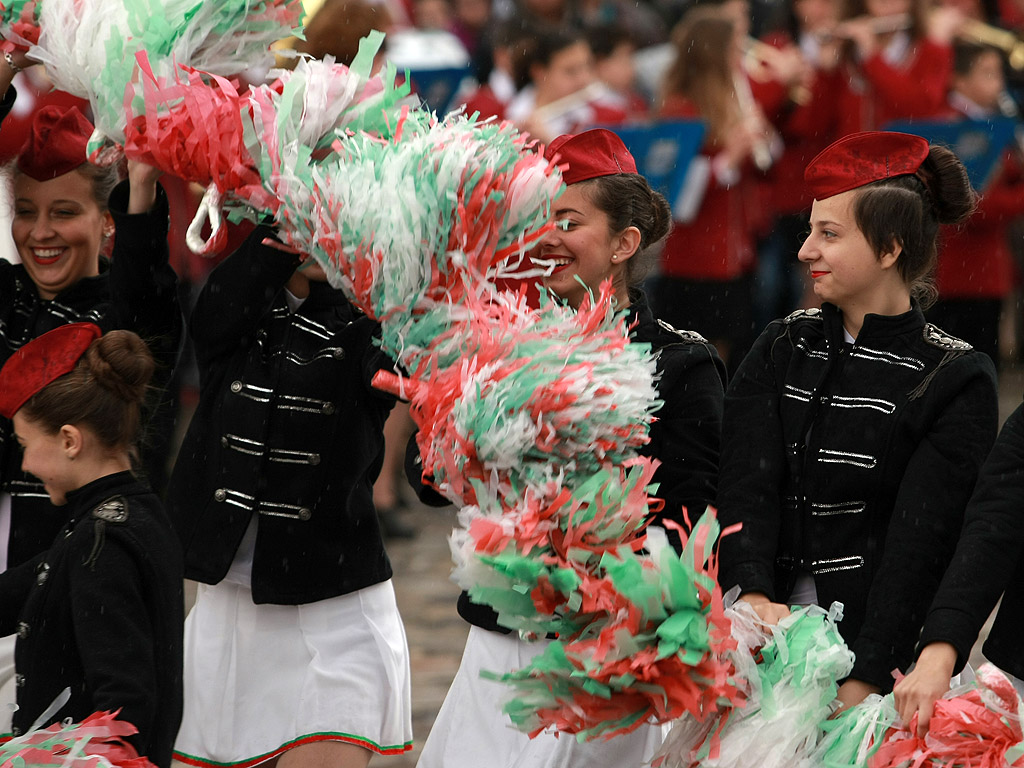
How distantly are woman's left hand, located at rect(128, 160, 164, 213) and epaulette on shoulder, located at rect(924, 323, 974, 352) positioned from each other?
162 cm

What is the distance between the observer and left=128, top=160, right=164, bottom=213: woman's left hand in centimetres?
336

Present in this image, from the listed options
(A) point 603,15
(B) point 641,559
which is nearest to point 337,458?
(B) point 641,559

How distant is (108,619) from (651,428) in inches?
45.6

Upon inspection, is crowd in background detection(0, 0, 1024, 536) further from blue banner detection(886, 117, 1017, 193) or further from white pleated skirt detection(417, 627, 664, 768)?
white pleated skirt detection(417, 627, 664, 768)

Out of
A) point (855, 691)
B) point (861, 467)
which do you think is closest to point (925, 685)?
point (855, 691)

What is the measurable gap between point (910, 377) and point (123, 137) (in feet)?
5.38

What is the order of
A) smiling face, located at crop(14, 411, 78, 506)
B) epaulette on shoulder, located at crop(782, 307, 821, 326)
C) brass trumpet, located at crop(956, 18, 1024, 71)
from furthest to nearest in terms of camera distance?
brass trumpet, located at crop(956, 18, 1024, 71) → epaulette on shoulder, located at crop(782, 307, 821, 326) → smiling face, located at crop(14, 411, 78, 506)

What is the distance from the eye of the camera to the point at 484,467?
111 inches

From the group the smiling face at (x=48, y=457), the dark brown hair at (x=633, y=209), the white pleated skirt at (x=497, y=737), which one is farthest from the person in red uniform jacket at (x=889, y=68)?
the smiling face at (x=48, y=457)

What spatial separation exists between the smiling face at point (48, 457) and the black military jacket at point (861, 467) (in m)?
1.33

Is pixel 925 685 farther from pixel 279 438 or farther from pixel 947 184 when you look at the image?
pixel 279 438

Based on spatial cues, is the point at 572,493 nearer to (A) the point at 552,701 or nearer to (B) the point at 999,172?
(A) the point at 552,701

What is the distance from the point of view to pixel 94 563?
10.1ft

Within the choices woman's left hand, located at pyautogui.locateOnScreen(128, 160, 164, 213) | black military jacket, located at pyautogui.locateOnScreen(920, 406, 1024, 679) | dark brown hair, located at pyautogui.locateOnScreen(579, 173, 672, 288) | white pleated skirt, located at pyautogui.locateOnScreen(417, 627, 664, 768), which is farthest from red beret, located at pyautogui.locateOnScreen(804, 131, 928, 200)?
woman's left hand, located at pyautogui.locateOnScreen(128, 160, 164, 213)
